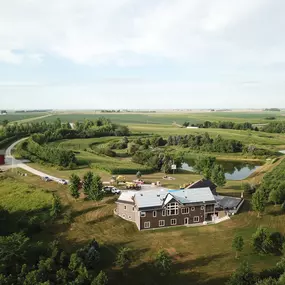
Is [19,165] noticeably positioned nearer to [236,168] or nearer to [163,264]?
[163,264]

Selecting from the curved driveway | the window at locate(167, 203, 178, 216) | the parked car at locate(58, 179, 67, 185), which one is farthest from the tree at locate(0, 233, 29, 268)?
the curved driveway

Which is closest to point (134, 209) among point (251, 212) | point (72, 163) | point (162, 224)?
point (162, 224)

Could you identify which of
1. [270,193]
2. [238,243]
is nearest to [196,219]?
[238,243]

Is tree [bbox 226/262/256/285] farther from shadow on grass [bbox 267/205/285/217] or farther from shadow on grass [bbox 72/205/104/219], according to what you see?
shadow on grass [bbox 72/205/104/219]

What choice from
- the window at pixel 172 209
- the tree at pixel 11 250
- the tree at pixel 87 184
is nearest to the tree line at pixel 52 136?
the tree at pixel 87 184

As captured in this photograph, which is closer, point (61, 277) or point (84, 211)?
point (61, 277)

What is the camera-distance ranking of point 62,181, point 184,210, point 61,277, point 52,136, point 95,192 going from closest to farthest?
point 61,277
point 184,210
point 95,192
point 62,181
point 52,136

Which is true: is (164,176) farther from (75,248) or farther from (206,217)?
(75,248)
